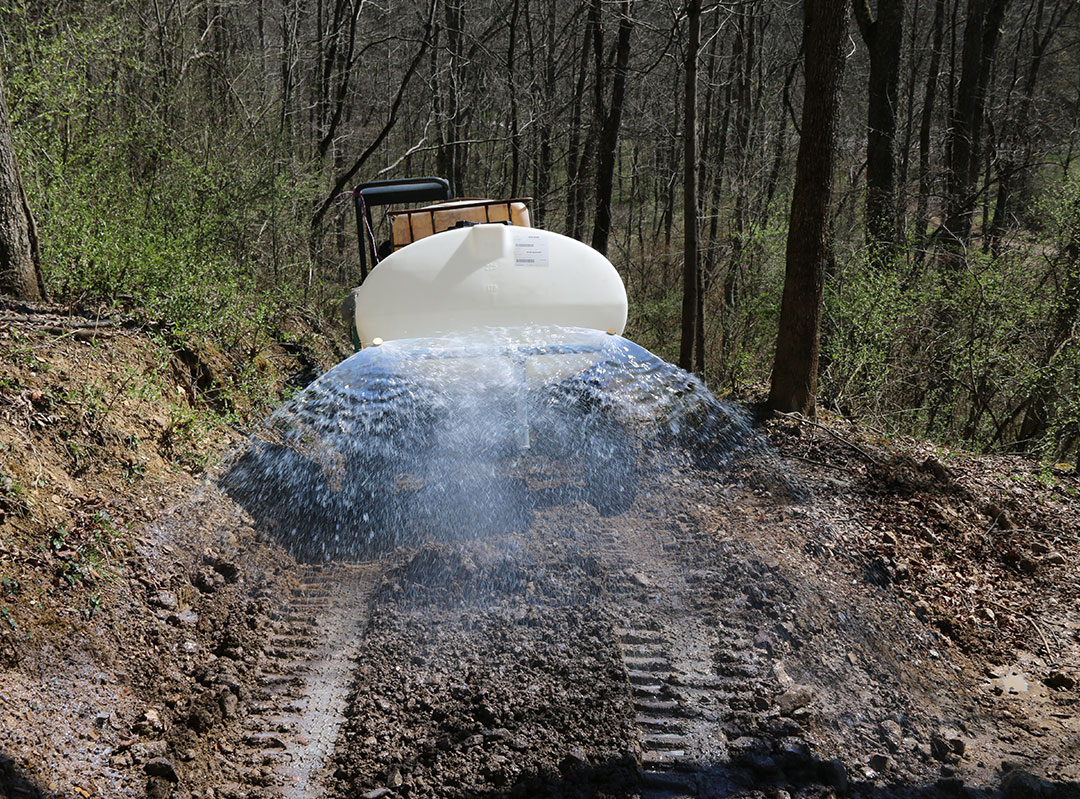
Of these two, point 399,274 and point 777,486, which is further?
point 777,486

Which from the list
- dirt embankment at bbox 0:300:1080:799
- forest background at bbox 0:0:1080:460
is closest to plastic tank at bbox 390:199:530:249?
forest background at bbox 0:0:1080:460

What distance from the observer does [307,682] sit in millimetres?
3627

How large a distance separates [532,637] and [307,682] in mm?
1078

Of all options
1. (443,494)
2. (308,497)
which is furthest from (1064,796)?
(308,497)

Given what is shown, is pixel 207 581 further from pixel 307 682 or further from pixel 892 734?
pixel 892 734

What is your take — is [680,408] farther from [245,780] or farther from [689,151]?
[245,780]

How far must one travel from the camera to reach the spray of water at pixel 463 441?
4770 mm

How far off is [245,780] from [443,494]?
2.82m

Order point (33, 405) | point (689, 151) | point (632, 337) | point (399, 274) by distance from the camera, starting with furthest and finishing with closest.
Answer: point (632, 337), point (689, 151), point (399, 274), point (33, 405)

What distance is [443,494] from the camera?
18.7 ft

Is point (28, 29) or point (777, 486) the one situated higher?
point (28, 29)

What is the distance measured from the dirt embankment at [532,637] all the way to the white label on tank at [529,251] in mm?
1699

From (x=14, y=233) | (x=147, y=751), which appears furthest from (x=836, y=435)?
(x=14, y=233)

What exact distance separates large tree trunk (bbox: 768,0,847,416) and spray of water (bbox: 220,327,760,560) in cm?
71
